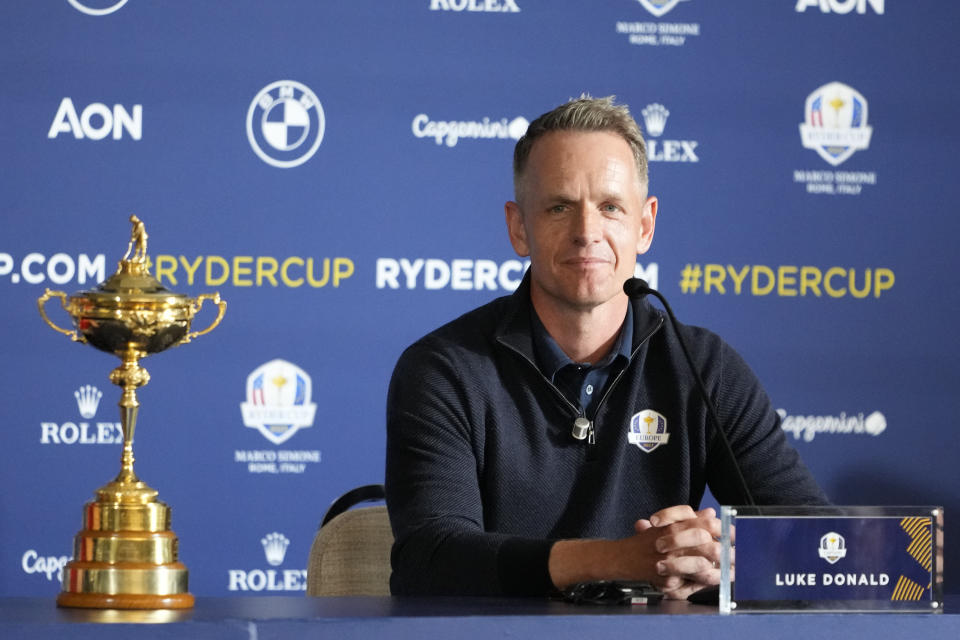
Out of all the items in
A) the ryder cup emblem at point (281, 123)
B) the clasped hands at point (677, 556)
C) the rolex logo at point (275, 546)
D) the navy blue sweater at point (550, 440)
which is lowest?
the rolex logo at point (275, 546)

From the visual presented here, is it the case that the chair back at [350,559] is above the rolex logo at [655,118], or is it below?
below

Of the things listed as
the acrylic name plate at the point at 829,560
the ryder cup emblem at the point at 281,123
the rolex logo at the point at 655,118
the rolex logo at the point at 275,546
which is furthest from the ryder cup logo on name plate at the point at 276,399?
the acrylic name plate at the point at 829,560

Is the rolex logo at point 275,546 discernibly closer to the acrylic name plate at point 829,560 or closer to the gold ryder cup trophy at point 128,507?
the gold ryder cup trophy at point 128,507

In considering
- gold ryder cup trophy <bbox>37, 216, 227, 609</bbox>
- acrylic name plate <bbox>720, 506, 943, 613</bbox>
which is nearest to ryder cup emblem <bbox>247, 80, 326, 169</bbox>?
gold ryder cup trophy <bbox>37, 216, 227, 609</bbox>

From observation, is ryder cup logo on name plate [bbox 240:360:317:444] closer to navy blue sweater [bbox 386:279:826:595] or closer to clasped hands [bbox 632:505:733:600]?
navy blue sweater [bbox 386:279:826:595]

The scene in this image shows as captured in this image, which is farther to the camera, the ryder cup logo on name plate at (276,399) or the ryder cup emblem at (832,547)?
the ryder cup logo on name plate at (276,399)

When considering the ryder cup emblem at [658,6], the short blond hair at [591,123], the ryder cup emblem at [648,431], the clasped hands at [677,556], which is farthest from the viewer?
the ryder cup emblem at [658,6]

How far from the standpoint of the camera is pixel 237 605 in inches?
52.4

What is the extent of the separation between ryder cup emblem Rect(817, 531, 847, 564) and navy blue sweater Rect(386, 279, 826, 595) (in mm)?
626

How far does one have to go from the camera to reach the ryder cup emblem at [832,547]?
1.34 m

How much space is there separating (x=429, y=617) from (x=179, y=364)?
2469mm

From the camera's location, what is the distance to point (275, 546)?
3613 mm

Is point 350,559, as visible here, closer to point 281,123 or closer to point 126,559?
point 126,559

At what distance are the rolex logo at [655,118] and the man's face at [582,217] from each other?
5.24 feet
